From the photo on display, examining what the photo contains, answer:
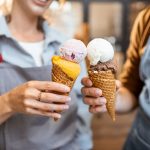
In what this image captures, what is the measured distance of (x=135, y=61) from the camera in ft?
5.31

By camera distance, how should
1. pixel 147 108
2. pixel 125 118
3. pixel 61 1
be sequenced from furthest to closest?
1. pixel 125 118
2. pixel 61 1
3. pixel 147 108

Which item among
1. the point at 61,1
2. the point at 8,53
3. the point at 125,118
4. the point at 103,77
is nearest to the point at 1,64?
the point at 8,53

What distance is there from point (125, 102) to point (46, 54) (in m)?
0.49

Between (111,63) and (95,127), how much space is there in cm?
310

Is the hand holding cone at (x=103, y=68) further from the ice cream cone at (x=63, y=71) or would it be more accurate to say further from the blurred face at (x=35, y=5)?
the blurred face at (x=35, y=5)

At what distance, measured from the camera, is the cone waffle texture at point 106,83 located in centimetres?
108

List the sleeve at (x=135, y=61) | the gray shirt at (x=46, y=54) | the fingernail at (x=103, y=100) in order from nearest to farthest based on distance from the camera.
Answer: the fingernail at (x=103, y=100)
the gray shirt at (x=46, y=54)
the sleeve at (x=135, y=61)

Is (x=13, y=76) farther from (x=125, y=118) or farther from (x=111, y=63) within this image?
(x=125, y=118)

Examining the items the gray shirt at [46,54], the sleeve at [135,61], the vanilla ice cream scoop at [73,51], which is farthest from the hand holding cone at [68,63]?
the sleeve at [135,61]

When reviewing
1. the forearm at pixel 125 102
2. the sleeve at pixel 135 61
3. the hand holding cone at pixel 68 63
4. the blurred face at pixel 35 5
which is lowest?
the forearm at pixel 125 102

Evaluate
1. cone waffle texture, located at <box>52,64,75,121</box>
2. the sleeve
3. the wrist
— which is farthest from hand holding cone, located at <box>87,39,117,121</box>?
the sleeve

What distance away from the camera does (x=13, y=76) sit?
4.32 feet

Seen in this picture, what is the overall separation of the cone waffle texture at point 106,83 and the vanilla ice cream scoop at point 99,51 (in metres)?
0.04

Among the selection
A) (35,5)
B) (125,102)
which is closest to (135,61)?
(125,102)
